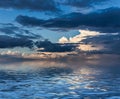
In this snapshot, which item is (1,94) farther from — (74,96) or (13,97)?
(74,96)

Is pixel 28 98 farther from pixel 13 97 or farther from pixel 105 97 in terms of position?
pixel 105 97

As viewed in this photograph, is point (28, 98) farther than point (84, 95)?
No

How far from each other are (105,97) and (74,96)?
728cm

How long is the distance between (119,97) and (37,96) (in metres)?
17.7

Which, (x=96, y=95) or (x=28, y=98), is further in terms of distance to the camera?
(x=96, y=95)

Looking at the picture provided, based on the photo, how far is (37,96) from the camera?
113688 millimetres

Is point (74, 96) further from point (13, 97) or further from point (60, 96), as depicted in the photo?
point (13, 97)

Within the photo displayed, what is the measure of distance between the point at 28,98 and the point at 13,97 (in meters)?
4.08

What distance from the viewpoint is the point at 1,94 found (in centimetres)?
11656

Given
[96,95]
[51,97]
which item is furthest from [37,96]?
[96,95]

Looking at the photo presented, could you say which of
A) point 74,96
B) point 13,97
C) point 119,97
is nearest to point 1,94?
point 13,97

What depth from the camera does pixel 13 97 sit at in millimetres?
110688

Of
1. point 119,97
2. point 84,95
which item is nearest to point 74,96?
point 84,95

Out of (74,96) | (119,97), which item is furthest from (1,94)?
(119,97)
